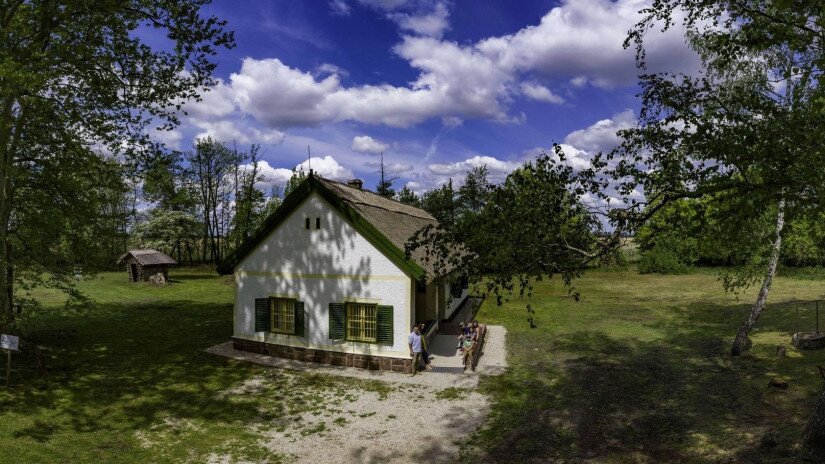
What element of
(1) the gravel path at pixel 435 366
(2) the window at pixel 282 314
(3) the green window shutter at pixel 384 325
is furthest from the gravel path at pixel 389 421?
(2) the window at pixel 282 314

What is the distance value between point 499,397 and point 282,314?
27.1ft

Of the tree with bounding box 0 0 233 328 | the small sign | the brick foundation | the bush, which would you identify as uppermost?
the tree with bounding box 0 0 233 328

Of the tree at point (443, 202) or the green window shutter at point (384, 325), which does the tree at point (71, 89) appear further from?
the tree at point (443, 202)

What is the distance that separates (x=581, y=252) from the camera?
8.14m

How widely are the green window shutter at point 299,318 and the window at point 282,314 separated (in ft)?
0.98

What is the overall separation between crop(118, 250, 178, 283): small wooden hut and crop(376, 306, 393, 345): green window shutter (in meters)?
27.1

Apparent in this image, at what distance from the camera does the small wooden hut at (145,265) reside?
35688mm

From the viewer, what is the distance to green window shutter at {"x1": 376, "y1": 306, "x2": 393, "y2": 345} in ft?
50.0

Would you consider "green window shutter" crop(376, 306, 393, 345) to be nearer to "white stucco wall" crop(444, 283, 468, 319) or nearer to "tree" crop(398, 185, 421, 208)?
"white stucco wall" crop(444, 283, 468, 319)

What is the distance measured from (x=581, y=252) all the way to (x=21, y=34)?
56.5 feet

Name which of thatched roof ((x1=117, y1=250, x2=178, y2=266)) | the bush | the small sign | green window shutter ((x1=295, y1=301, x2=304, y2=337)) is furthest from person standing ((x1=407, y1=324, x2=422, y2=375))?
the bush

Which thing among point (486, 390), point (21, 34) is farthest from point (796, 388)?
point (21, 34)

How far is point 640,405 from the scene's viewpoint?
485 inches

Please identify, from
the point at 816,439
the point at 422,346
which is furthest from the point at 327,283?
the point at 816,439
